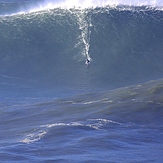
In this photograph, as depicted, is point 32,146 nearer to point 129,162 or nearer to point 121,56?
point 129,162

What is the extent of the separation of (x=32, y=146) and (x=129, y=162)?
378 cm

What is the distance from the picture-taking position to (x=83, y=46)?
137 feet

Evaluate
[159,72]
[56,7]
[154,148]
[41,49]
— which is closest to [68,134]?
[154,148]

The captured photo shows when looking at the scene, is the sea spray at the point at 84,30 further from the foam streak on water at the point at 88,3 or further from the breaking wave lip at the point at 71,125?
the breaking wave lip at the point at 71,125

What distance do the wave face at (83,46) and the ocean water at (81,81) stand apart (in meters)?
0.06

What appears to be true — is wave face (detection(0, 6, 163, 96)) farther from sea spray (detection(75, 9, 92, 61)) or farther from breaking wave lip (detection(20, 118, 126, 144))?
breaking wave lip (detection(20, 118, 126, 144))

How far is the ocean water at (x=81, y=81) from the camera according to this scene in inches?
856

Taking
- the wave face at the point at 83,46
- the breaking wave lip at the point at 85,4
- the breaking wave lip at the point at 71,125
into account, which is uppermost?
the breaking wave lip at the point at 85,4

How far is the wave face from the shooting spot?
3841 cm

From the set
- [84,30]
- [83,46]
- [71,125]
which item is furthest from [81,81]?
[71,125]

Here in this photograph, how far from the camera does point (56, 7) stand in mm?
46125

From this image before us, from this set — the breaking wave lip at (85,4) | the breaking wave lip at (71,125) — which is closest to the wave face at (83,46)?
the breaking wave lip at (85,4)

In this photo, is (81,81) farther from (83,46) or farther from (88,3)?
(88,3)

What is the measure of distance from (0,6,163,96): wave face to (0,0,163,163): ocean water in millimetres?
58
